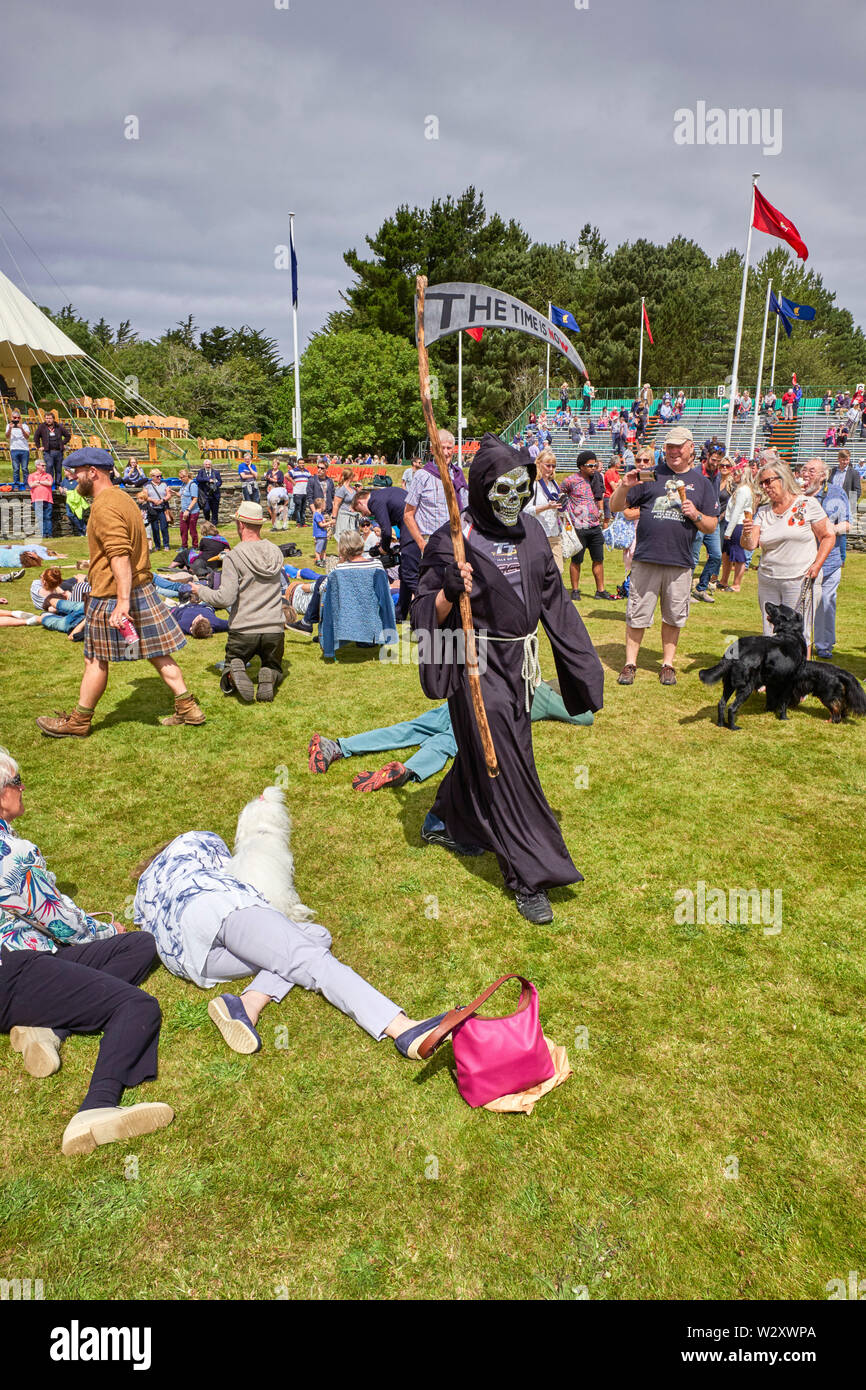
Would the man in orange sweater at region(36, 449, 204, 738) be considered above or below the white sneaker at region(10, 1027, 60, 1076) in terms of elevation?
above

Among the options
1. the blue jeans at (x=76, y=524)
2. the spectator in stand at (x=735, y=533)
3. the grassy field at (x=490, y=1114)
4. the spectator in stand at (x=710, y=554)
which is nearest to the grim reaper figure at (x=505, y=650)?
the grassy field at (x=490, y=1114)

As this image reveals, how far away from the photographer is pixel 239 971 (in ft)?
11.4

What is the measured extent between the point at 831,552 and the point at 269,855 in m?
6.69

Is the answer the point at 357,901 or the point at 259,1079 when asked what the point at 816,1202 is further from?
the point at 357,901

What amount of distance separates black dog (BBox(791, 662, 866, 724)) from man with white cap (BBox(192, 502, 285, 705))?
499 centimetres

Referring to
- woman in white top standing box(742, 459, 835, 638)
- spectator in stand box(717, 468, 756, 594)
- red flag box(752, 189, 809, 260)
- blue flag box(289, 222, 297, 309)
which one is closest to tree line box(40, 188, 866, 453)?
blue flag box(289, 222, 297, 309)

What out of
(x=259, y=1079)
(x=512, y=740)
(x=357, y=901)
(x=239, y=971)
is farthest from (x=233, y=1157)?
(x=512, y=740)

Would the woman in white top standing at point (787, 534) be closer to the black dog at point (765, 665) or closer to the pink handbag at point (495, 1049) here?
the black dog at point (765, 665)

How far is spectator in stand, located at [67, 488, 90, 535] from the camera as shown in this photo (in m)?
16.3

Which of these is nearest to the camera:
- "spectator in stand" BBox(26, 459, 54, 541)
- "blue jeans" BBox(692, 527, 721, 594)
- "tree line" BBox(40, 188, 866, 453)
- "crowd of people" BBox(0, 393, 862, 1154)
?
"crowd of people" BBox(0, 393, 862, 1154)

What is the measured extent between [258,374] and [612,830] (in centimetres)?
6338

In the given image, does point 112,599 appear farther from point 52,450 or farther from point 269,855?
point 52,450

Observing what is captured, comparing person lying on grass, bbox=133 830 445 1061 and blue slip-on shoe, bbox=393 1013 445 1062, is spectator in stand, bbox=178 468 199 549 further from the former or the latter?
blue slip-on shoe, bbox=393 1013 445 1062

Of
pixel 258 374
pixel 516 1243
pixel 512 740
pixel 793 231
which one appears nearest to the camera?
pixel 516 1243
